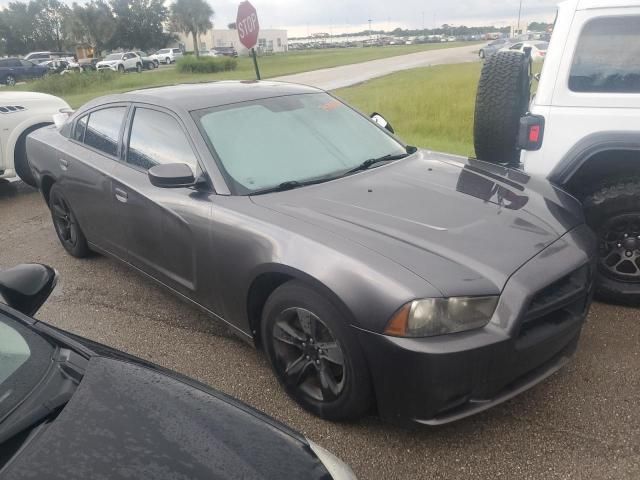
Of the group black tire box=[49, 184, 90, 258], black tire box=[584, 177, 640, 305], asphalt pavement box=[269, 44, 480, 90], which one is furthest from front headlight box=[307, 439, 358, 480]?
asphalt pavement box=[269, 44, 480, 90]

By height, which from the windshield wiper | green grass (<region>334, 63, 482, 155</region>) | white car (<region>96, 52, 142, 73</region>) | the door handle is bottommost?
white car (<region>96, 52, 142, 73</region>)

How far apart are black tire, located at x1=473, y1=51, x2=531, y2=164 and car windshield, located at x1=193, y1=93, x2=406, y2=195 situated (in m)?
0.83

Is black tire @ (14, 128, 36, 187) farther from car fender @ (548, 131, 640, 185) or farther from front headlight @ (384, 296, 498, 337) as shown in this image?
front headlight @ (384, 296, 498, 337)

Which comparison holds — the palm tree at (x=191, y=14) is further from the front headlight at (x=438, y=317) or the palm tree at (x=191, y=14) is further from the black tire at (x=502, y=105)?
the front headlight at (x=438, y=317)

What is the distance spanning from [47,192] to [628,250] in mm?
4727

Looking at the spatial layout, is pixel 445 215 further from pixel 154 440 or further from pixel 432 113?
pixel 432 113

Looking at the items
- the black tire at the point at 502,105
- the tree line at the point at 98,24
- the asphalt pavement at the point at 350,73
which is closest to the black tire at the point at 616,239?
the black tire at the point at 502,105

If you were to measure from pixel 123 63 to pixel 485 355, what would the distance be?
4671cm

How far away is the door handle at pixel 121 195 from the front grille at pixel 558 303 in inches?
102

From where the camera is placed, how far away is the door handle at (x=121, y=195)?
147 inches

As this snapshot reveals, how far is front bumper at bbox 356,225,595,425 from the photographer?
225 centimetres

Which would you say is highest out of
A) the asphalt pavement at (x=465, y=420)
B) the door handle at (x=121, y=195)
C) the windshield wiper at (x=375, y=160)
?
the windshield wiper at (x=375, y=160)

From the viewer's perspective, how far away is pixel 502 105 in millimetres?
4227

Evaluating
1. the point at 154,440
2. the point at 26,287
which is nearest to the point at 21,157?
the point at 26,287
